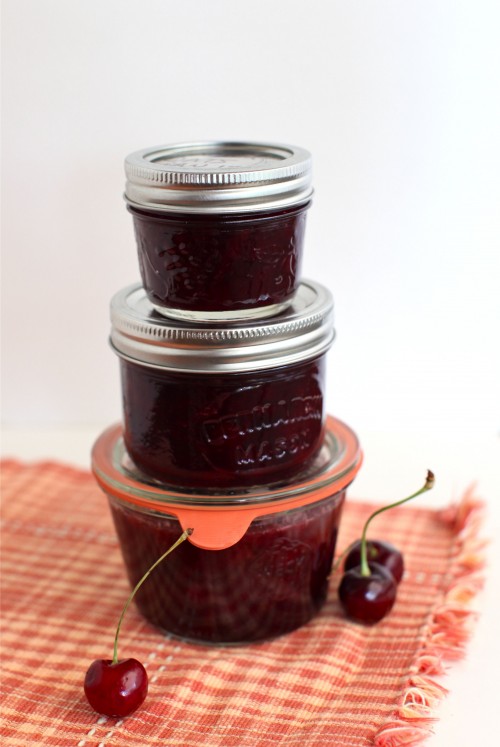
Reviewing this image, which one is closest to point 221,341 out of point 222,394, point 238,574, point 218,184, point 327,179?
point 222,394

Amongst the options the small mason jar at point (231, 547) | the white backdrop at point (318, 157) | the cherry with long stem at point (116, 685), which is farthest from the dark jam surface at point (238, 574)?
the white backdrop at point (318, 157)

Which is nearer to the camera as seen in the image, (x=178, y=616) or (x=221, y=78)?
(x=178, y=616)

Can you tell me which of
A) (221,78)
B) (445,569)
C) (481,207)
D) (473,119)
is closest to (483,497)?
(445,569)

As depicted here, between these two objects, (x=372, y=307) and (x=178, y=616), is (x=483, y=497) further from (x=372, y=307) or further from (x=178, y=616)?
(x=178, y=616)

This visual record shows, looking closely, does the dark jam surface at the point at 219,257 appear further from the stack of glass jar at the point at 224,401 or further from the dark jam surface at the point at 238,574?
the dark jam surface at the point at 238,574

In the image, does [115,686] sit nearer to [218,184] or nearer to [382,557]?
[382,557]

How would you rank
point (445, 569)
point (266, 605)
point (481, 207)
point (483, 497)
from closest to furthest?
1. point (266, 605)
2. point (445, 569)
3. point (483, 497)
4. point (481, 207)
